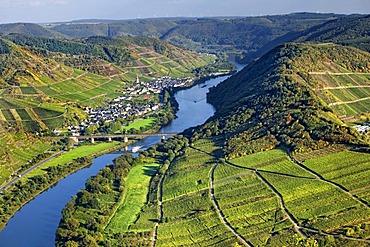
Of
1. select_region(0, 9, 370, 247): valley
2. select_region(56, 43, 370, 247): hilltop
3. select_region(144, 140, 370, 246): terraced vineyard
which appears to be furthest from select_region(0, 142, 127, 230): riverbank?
select_region(144, 140, 370, 246): terraced vineyard

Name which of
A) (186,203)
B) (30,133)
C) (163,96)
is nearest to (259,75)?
(163,96)

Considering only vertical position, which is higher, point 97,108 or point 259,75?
point 259,75

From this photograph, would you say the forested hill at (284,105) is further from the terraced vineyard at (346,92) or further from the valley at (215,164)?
the terraced vineyard at (346,92)

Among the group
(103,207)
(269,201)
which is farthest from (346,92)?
(103,207)

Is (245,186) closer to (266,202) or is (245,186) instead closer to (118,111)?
(266,202)

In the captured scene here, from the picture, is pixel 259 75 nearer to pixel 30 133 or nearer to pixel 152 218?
pixel 30 133

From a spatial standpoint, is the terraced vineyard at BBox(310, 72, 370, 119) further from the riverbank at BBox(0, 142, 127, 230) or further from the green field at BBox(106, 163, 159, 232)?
the riverbank at BBox(0, 142, 127, 230)

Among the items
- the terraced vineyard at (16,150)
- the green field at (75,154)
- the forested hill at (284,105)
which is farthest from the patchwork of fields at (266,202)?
the terraced vineyard at (16,150)
